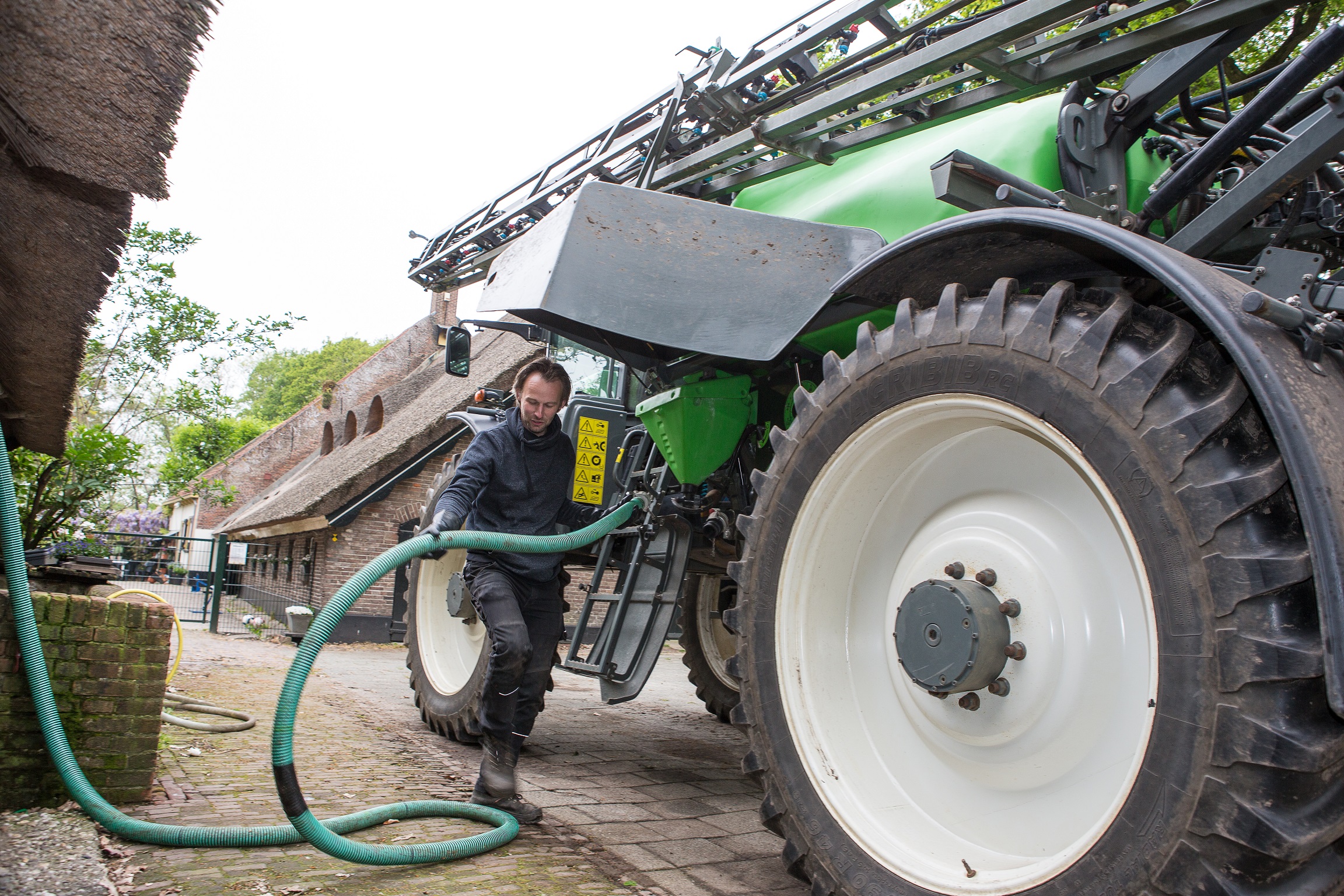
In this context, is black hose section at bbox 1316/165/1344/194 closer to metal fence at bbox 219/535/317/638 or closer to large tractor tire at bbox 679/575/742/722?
large tractor tire at bbox 679/575/742/722

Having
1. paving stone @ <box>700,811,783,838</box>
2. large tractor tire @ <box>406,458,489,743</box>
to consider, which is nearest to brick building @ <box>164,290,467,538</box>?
large tractor tire @ <box>406,458,489,743</box>

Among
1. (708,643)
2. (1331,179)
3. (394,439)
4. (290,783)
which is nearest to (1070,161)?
(1331,179)

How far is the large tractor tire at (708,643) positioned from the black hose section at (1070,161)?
12.8 feet

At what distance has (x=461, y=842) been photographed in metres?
3.12

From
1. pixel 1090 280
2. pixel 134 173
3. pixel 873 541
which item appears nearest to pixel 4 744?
pixel 134 173

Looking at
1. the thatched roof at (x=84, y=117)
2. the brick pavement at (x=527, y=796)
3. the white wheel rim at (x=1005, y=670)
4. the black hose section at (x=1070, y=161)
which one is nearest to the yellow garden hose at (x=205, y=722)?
the brick pavement at (x=527, y=796)

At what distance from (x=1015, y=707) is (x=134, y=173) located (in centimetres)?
299

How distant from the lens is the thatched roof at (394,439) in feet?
Answer: 49.5

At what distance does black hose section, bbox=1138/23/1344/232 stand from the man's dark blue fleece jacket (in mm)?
2753

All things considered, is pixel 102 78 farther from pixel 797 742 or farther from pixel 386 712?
pixel 386 712

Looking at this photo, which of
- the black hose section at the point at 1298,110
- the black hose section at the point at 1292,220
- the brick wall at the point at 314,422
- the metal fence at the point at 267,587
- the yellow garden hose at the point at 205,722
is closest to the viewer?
the black hose section at the point at 1292,220

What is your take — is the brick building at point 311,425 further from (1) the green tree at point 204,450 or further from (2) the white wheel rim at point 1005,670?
(2) the white wheel rim at point 1005,670

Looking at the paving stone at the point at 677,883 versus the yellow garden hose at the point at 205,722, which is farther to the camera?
the yellow garden hose at the point at 205,722

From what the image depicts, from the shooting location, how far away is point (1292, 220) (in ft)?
7.54
